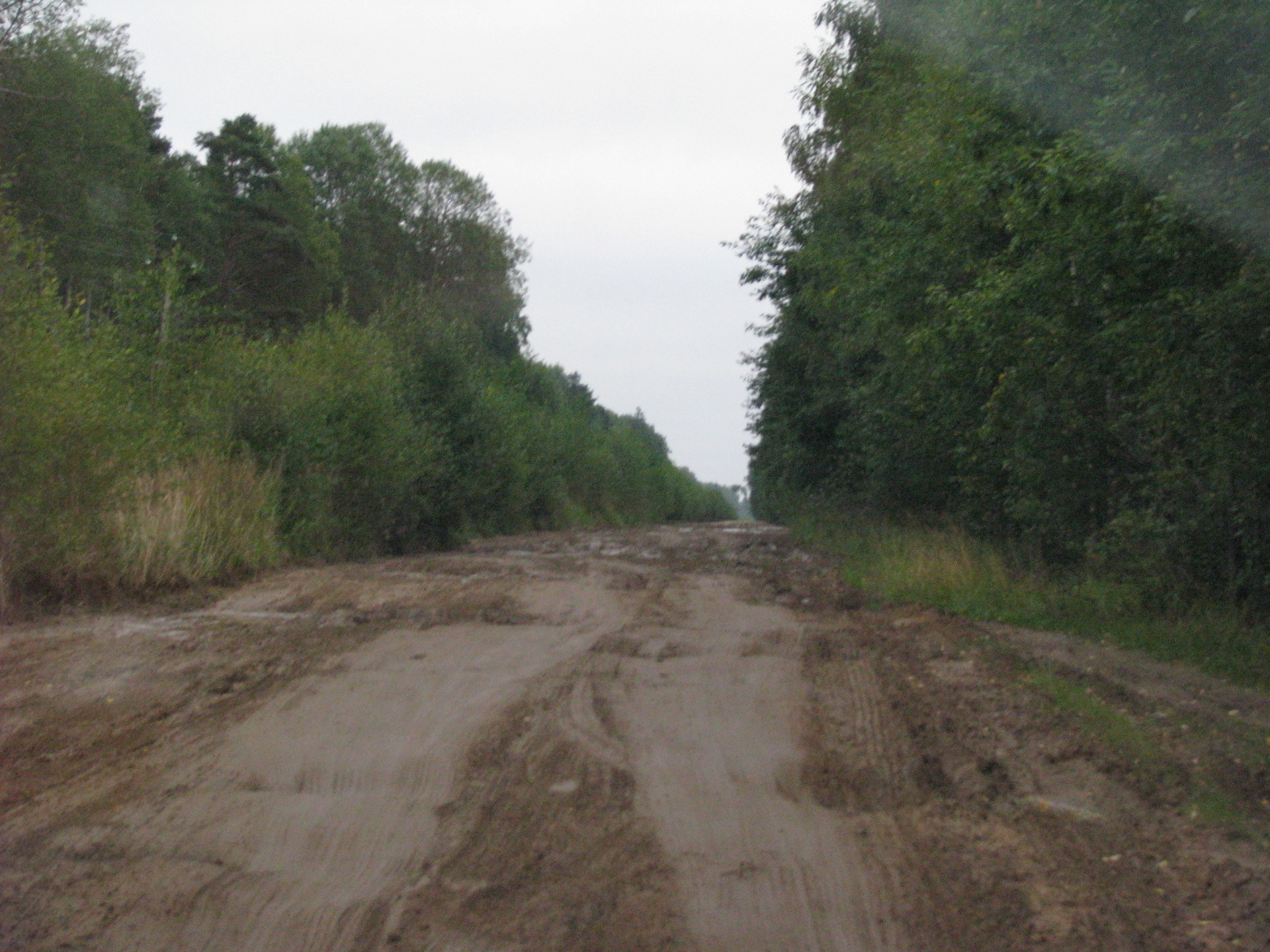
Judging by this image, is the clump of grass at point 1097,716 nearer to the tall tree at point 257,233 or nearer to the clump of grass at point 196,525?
the clump of grass at point 196,525

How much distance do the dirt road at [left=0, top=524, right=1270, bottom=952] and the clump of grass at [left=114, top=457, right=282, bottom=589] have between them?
2341mm

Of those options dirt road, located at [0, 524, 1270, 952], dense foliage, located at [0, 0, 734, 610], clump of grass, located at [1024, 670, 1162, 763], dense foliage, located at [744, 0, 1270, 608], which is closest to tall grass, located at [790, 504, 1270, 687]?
dense foliage, located at [744, 0, 1270, 608]

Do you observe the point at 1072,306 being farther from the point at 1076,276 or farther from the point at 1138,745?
the point at 1138,745

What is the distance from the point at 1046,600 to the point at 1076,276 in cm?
414

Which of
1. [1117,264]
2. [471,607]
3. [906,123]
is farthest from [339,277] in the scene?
[1117,264]

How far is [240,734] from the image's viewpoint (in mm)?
6402

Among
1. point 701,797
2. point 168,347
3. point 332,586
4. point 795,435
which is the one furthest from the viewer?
point 795,435

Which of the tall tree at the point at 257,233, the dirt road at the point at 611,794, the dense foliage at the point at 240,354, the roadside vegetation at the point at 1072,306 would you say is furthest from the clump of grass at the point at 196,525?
the tall tree at the point at 257,233

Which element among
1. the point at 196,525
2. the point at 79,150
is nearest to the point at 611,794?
the point at 196,525

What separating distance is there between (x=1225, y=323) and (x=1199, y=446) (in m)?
1.95

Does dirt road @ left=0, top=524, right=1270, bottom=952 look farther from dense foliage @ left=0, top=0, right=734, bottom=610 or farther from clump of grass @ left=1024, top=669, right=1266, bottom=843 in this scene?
dense foliage @ left=0, top=0, right=734, bottom=610

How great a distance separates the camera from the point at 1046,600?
12656 mm

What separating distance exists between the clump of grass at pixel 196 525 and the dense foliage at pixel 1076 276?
8986mm

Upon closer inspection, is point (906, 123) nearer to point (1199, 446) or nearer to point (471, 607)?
point (1199, 446)
